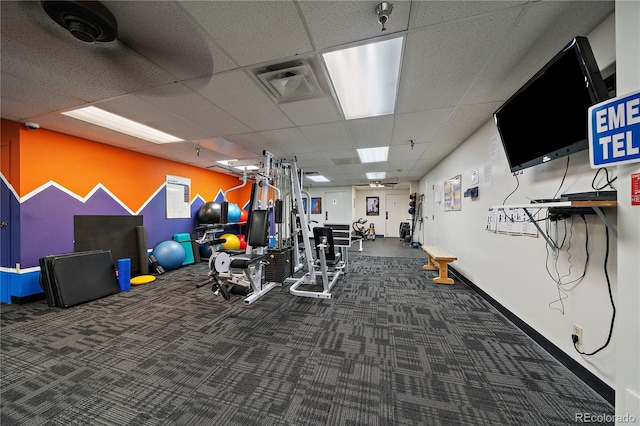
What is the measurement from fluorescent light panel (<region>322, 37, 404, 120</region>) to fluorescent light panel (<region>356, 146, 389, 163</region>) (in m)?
1.53

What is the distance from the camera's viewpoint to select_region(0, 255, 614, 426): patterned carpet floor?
1.31m

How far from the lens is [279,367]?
5.54 feet

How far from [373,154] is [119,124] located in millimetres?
4106

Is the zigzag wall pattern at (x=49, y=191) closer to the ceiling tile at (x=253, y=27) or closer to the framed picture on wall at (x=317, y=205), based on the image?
the ceiling tile at (x=253, y=27)

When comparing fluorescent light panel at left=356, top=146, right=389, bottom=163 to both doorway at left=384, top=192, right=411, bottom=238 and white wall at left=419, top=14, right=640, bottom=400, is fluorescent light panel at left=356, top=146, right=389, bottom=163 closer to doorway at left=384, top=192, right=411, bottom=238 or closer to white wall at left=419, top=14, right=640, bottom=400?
white wall at left=419, top=14, right=640, bottom=400

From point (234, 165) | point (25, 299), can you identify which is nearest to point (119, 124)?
point (234, 165)

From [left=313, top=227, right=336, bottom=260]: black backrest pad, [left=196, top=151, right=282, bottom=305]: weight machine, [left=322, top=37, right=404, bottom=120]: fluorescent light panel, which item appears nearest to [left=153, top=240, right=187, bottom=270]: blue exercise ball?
[left=196, top=151, right=282, bottom=305]: weight machine

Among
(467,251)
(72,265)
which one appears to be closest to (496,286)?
(467,251)

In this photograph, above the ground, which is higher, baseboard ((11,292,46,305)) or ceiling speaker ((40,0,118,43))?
ceiling speaker ((40,0,118,43))

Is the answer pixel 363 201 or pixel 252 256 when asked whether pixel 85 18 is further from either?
pixel 363 201

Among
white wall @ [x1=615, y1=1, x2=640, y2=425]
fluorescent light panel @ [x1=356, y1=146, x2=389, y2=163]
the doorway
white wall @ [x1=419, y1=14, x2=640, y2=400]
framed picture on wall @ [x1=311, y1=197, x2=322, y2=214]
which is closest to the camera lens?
white wall @ [x1=615, y1=1, x2=640, y2=425]

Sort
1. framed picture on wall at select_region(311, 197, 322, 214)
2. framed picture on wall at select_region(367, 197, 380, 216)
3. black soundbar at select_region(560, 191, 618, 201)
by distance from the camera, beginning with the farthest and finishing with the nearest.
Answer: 1. framed picture on wall at select_region(367, 197, 380, 216)
2. framed picture on wall at select_region(311, 197, 322, 214)
3. black soundbar at select_region(560, 191, 618, 201)

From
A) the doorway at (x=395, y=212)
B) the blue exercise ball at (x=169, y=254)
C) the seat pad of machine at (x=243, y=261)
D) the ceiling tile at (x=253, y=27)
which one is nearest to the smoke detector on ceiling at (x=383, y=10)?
the ceiling tile at (x=253, y=27)

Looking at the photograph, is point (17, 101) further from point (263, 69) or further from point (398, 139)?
point (398, 139)
